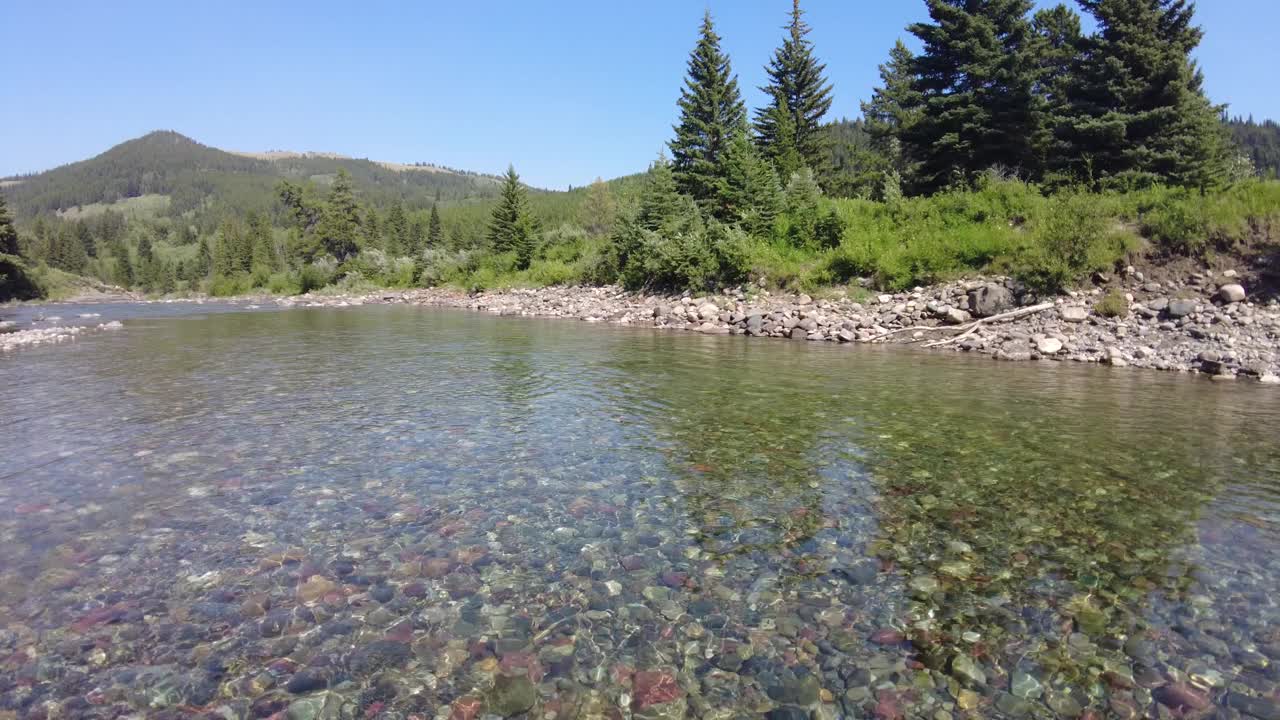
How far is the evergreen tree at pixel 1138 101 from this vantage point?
949 inches

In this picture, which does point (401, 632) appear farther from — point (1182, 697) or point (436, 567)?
point (1182, 697)

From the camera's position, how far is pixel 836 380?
13047mm

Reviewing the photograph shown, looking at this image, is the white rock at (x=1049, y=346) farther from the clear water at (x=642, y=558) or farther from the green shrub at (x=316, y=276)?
the green shrub at (x=316, y=276)

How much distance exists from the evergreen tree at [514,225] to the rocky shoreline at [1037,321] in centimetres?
2863

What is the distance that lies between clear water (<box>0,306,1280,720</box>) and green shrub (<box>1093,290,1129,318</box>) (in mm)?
7284

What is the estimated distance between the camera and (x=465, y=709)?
342 centimetres

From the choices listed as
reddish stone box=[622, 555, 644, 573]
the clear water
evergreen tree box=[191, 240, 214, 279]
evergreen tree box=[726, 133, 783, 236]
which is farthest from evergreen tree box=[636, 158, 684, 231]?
evergreen tree box=[191, 240, 214, 279]

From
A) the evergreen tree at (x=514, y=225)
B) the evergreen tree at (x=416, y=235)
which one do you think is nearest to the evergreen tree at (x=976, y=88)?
the evergreen tree at (x=514, y=225)

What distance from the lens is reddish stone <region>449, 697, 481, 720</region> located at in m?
3.36

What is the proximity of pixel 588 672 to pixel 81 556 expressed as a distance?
4454mm

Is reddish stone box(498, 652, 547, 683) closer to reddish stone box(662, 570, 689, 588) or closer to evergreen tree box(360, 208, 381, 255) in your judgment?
reddish stone box(662, 570, 689, 588)

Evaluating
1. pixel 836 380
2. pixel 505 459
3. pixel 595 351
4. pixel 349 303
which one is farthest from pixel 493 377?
pixel 349 303

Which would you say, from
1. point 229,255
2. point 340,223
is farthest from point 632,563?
point 229,255

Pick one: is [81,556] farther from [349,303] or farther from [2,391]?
[349,303]
